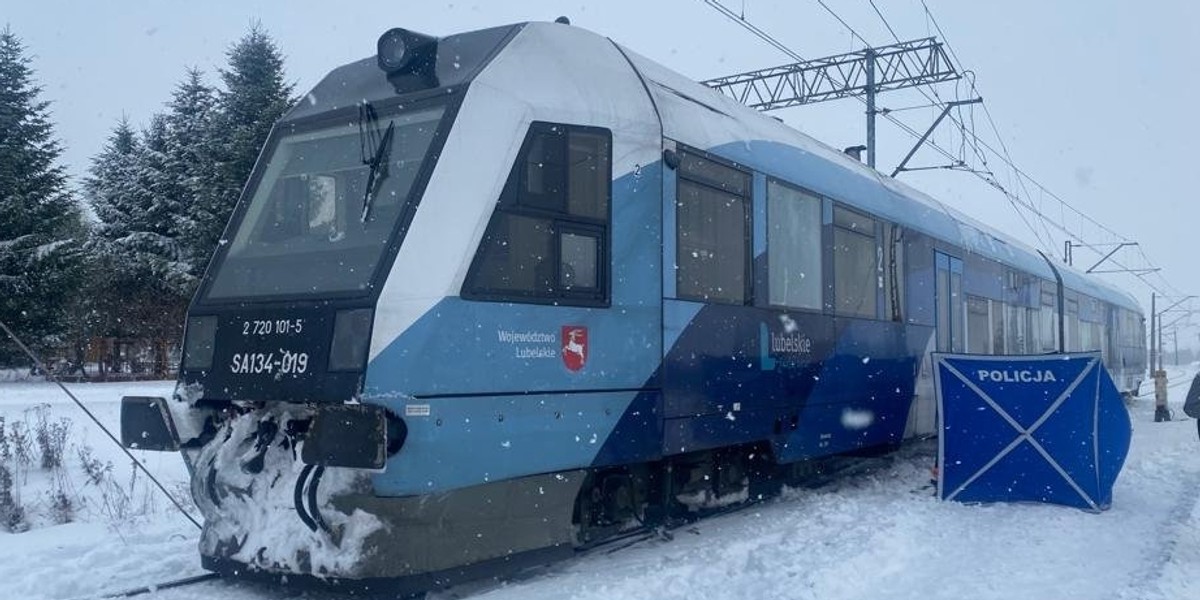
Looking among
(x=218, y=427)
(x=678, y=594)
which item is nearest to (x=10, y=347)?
(x=218, y=427)

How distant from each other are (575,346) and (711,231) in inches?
73.5

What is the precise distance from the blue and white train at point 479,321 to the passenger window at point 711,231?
0.02 metres

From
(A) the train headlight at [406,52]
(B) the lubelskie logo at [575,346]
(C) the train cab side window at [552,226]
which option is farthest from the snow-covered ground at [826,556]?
(A) the train headlight at [406,52]

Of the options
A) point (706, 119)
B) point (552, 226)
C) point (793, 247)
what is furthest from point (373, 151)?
point (793, 247)

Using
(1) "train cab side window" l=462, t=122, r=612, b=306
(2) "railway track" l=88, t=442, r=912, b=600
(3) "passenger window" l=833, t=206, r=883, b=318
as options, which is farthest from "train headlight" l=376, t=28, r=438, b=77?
(3) "passenger window" l=833, t=206, r=883, b=318

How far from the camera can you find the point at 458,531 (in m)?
5.88

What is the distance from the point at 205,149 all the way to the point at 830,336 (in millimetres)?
23378

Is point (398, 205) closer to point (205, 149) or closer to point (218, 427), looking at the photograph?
point (218, 427)

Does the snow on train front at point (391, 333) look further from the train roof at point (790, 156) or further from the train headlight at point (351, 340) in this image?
the train roof at point (790, 156)

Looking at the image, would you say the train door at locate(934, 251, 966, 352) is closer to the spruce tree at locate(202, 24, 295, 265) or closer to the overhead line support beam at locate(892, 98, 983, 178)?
the overhead line support beam at locate(892, 98, 983, 178)

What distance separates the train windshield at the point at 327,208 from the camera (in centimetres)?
614

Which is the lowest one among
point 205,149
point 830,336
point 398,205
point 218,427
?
point 218,427

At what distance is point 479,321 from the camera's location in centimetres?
595

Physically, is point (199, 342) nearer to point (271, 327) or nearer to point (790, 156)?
point (271, 327)
